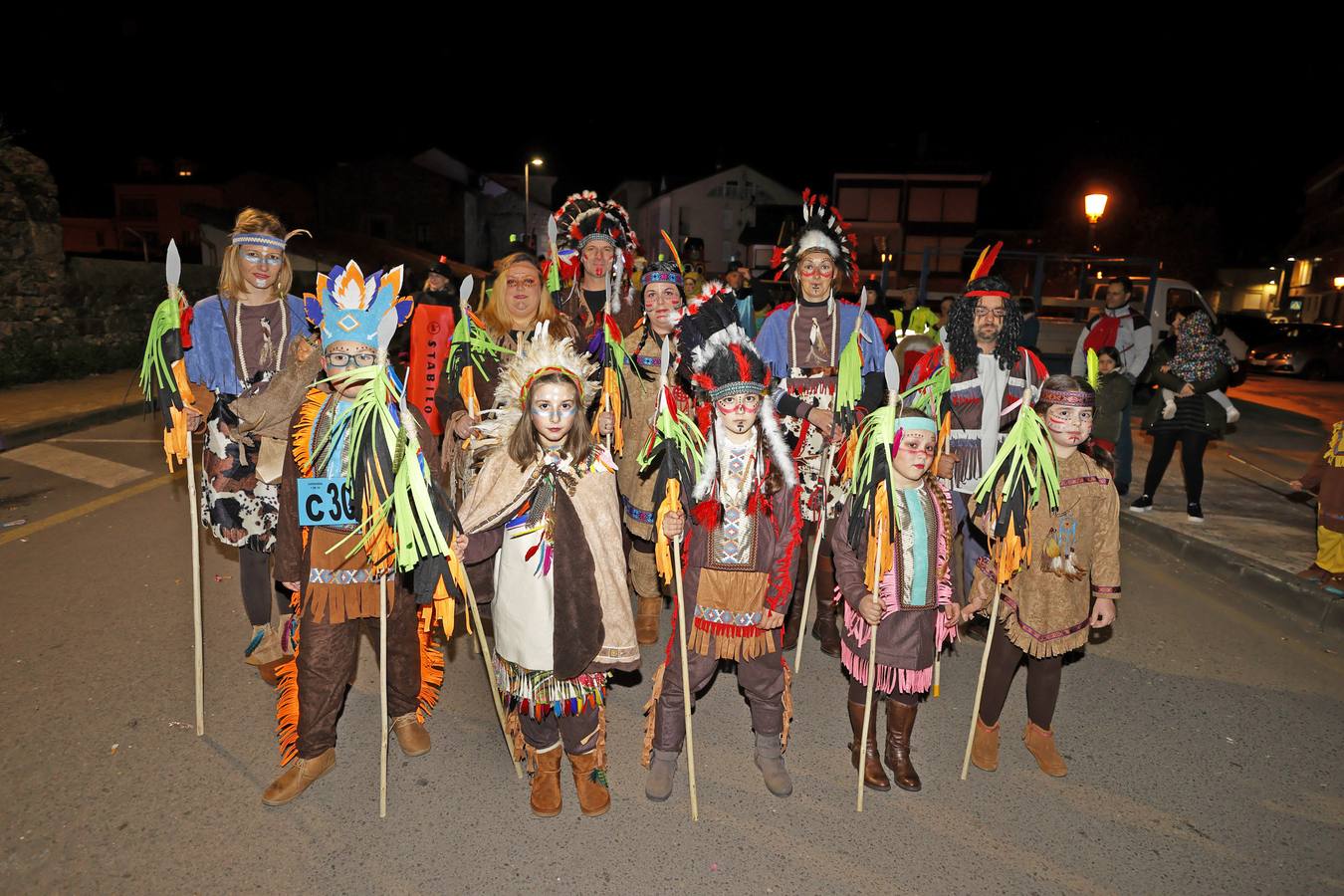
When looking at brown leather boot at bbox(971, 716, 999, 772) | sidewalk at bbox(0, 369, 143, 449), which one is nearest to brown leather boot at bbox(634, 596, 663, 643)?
brown leather boot at bbox(971, 716, 999, 772)

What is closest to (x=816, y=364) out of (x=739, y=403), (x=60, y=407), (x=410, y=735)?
(x=739, y=403)

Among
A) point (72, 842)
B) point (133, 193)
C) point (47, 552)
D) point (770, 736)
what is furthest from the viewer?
point (133, 193)

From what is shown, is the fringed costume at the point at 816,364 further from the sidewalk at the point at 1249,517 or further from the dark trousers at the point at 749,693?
the sidewalk at the point at 1249,517

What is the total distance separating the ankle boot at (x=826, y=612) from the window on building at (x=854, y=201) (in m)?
37.7

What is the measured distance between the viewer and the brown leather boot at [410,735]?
11.8 feet

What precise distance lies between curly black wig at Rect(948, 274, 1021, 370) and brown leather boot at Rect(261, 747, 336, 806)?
12.3ft

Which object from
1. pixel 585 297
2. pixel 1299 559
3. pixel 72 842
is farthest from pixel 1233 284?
pixel 72 842

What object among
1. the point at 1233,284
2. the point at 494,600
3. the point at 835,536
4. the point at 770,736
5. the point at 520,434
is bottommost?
the point at 770,736

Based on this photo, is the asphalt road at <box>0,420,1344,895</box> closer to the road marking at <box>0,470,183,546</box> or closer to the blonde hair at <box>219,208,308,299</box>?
the road marking at <box>0,470,183,546</box>

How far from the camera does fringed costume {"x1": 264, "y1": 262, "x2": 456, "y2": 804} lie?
3076 mm

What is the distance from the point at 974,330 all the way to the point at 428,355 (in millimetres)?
3318

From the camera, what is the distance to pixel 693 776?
10.7 feet

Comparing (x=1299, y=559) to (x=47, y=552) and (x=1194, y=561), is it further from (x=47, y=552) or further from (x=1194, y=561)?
(x=47, y=552)

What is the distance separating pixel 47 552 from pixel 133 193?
1816 inches
